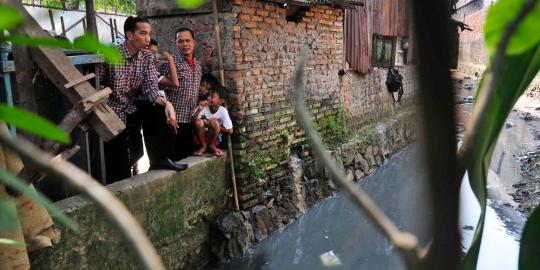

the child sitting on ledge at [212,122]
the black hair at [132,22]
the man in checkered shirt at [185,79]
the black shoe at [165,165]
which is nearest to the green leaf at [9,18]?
the black hair at [132,22]

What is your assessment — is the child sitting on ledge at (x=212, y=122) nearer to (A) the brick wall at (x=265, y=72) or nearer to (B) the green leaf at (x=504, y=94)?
(A) the brick wall at (x=265, y=72)

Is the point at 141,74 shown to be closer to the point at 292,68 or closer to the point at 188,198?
the point at 188,198

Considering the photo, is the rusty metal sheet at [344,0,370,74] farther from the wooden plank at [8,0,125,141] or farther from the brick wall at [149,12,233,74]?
the wooden plank at [8,0,125,141]

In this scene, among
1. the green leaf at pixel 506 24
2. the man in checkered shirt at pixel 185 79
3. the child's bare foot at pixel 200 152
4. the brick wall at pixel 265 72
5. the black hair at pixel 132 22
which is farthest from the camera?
the brick wall at pixel 265 72

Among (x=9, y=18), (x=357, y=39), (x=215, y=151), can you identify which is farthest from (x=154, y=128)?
(x=357, y=39)

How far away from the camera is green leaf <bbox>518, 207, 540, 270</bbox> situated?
0.63 metres

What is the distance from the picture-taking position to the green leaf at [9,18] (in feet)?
1.19

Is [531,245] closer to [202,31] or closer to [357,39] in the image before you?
[202,31]

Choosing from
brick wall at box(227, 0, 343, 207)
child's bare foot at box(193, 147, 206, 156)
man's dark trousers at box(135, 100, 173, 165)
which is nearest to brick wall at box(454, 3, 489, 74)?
man's dark trousers at box(135, 100, 173, 165)

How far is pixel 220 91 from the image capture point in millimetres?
4680

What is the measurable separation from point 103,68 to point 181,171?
1072mm

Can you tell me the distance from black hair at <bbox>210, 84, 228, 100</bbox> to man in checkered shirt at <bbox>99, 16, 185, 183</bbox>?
72 centimetres

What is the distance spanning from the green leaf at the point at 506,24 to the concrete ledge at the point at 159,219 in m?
2.95

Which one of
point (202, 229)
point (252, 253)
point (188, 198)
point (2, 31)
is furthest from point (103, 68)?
point (2, 31)
